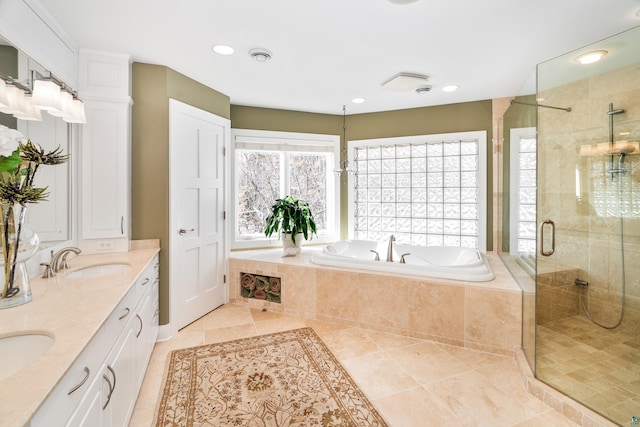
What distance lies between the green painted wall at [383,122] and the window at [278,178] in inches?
4.0

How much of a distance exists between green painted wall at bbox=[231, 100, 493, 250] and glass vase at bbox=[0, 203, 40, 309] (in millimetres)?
2693

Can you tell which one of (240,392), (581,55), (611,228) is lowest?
(240,392)

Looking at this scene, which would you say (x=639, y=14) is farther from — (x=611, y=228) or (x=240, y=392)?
(x=240, y=392)

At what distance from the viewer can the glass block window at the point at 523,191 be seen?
2.53m

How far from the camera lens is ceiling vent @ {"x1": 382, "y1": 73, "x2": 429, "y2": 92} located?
9.37 ft

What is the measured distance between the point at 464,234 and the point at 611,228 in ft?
5.04

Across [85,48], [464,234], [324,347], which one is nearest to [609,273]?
[464,234]

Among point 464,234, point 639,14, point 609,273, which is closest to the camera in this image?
point 639,14

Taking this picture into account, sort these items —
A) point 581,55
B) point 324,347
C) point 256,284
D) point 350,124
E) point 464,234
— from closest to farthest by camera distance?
point 581,55
point 324,347
point 256,284
point 464,234
point 350,124

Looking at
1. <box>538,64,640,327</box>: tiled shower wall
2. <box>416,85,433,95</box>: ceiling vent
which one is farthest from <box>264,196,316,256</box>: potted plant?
<box>538,64,640,327</box>: tiled shower wall

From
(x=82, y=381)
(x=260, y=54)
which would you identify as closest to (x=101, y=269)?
(x=82, y=381)

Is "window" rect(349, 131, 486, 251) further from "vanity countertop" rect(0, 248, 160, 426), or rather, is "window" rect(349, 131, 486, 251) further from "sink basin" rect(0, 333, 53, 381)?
"sink basin" rect(0, 333, 53, 381)

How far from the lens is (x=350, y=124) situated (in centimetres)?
422

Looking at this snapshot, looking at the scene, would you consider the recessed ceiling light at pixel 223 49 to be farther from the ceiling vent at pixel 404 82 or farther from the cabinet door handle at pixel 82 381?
the cabinet door handle at pixel 82 381
